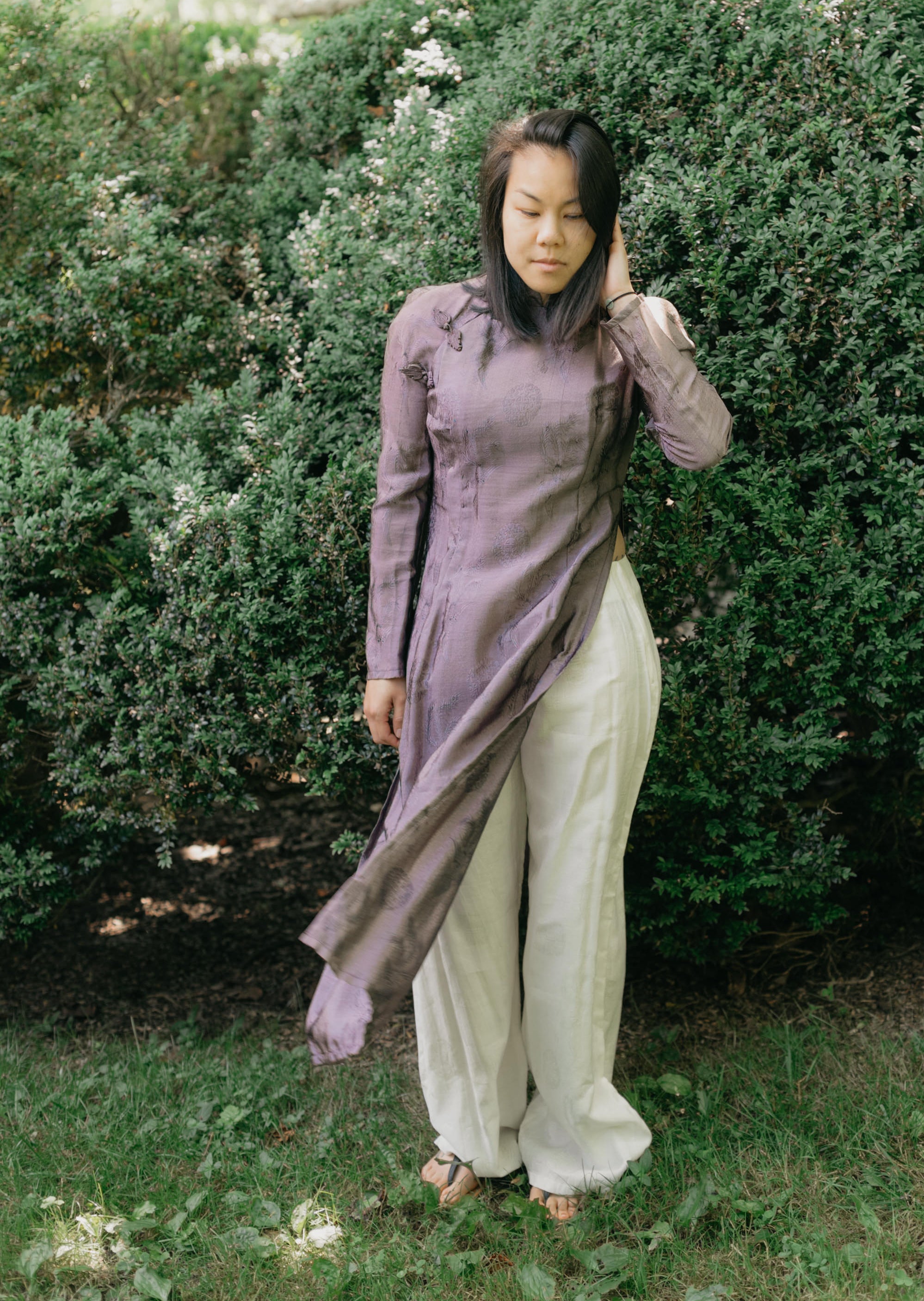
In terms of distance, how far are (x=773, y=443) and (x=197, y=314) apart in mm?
2051

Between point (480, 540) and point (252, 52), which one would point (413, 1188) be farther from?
point (252, 52)

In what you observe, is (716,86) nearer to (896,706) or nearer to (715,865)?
(896,706)

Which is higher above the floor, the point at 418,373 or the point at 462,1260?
the point at 418,373

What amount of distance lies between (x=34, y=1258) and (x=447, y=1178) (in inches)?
37.0

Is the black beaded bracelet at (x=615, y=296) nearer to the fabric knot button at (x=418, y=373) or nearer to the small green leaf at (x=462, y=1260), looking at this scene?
the fabric knot button at (x=418, y=373)

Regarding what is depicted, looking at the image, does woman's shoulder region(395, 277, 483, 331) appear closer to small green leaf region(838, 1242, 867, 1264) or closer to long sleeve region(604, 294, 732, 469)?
long sleeve region(604, 294, 732, 469)

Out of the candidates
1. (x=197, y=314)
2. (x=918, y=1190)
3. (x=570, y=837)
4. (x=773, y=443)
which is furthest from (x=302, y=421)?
(x=918, y=1190)

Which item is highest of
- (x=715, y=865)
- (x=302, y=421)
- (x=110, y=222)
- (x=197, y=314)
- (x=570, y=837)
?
(x=110, y=222)

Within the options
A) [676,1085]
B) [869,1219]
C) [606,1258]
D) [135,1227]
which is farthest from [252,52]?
[869,1219]

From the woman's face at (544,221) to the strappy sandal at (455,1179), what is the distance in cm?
199

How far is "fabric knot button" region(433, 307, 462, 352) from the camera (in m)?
2.31

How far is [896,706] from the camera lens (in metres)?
2.96

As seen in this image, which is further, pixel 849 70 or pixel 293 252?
pixel 293 252

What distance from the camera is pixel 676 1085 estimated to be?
9.93ft
